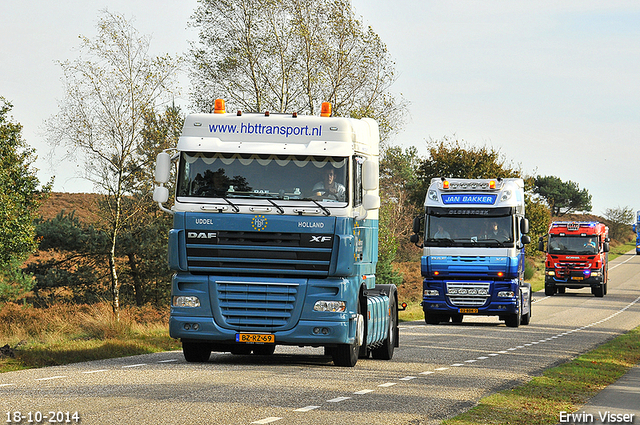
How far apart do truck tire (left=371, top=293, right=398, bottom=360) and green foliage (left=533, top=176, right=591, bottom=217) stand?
362 feet

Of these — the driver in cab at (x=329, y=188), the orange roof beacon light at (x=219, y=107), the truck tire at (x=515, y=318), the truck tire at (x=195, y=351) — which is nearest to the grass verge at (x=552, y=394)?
the driver in cab at (x=329, y=188)

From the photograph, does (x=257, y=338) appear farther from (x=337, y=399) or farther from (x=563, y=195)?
(x=563, y=195)

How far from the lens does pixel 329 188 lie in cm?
1309

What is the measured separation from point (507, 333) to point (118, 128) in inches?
596

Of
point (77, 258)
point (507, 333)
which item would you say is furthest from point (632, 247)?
point (507, 333)

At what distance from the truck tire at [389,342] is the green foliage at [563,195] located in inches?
4342

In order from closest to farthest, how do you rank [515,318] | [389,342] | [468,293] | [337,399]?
[337,399], [389,342], [468,293], [515,318]

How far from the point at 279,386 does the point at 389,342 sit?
16.8ft

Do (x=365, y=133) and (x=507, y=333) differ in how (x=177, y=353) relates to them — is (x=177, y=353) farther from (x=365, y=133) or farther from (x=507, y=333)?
(x=507, y=333)

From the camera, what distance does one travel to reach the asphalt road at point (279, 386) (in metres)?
8.84

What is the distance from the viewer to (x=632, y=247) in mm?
115562

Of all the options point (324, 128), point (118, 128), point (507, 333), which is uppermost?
point (118, 128)

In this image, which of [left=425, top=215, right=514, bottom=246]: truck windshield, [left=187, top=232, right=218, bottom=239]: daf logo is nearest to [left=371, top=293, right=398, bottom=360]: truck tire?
[left=187, top=232, right=218, bottom=239]: daf logo

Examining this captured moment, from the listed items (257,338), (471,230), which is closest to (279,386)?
(257,338)
